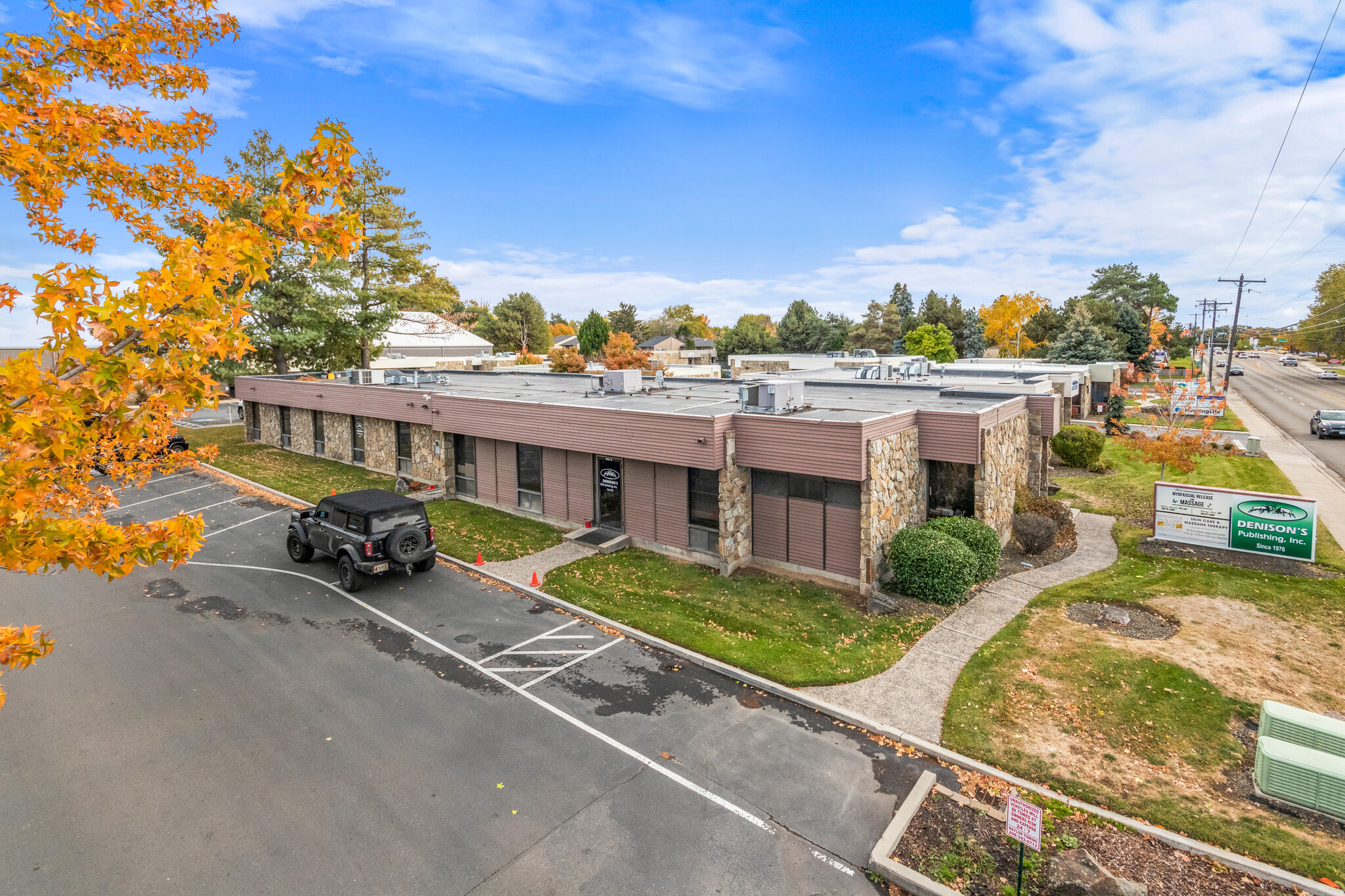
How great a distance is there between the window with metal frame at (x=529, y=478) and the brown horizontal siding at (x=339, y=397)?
4675mm

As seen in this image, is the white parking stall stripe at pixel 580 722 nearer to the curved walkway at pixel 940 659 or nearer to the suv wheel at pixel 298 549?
the suv wheel at pixel 298 549

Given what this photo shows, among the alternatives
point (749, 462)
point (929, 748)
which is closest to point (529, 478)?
point (749, 462)

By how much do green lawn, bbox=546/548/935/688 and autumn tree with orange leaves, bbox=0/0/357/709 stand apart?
9.33 metres

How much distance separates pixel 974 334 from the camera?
80625 mm

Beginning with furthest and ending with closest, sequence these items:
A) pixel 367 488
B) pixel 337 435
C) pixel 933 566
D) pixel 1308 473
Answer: pixel 337 435
pixel 1308 473
pixel 367 488
pixel 933 566

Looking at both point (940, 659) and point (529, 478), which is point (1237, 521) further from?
point (529, 478)

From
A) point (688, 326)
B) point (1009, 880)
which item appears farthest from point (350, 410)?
point (688, 326)

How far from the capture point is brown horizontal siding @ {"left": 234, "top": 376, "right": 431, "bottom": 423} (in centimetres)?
2498

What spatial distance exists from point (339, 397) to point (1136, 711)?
96.2ft

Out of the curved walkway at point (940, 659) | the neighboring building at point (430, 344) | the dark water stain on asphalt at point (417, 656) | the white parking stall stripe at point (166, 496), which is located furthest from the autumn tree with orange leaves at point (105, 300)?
the neighboring building at point (430, 344)

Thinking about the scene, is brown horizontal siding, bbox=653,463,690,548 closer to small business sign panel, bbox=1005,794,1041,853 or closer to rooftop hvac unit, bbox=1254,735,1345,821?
small business sign panel, bbox=1005,794,1041,853

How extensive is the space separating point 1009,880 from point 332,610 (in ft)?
44.6

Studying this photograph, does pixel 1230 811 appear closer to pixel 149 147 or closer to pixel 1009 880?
pixel 1009 880

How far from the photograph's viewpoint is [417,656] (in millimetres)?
12594
